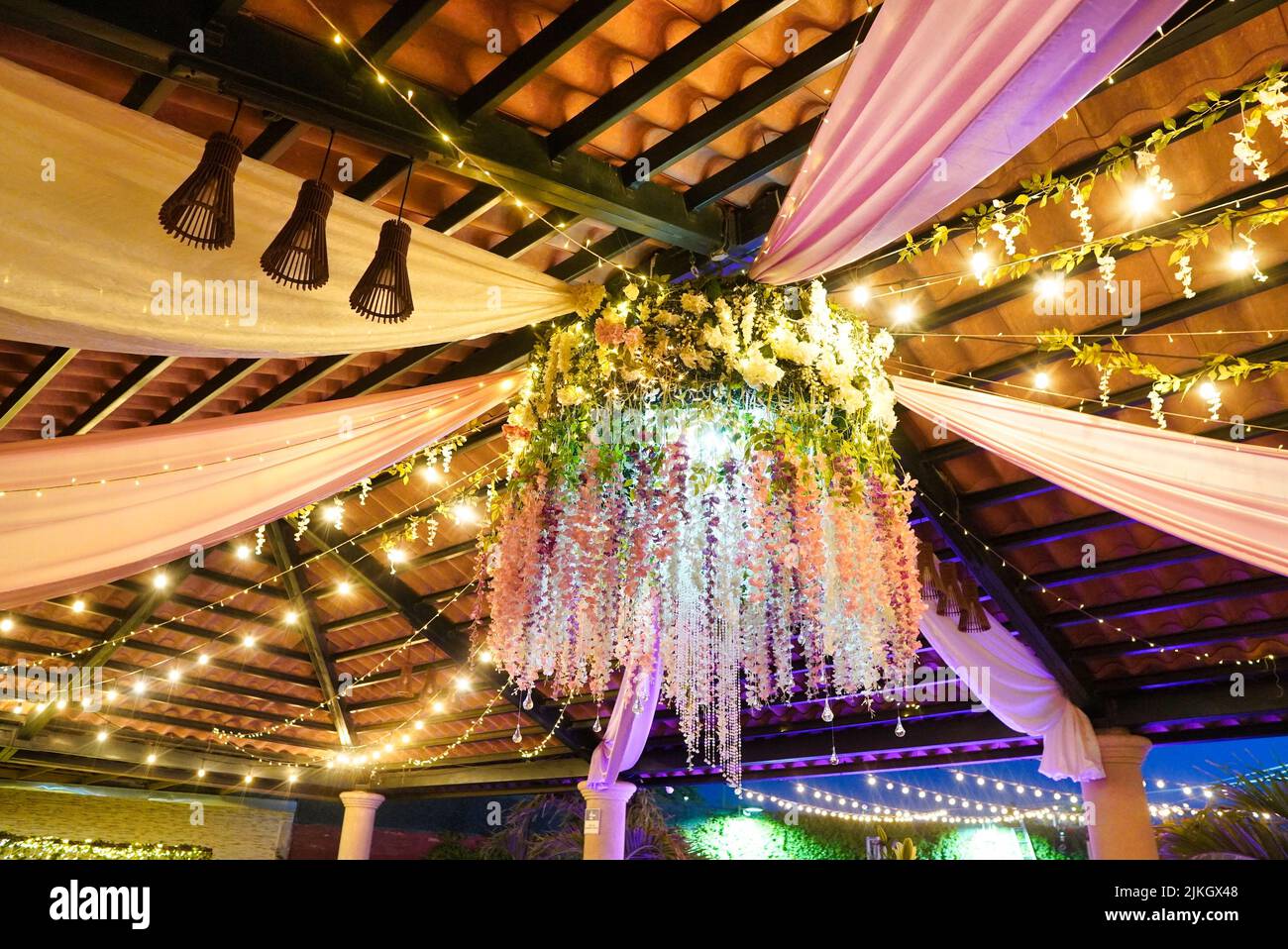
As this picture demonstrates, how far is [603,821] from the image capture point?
8234mm

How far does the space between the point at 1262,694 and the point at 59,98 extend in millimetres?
7120

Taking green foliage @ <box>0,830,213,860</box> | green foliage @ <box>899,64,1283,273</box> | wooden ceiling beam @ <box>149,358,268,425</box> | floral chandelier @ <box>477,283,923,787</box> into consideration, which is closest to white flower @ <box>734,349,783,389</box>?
floral chandelier @ <box>477,283,923,787</box>

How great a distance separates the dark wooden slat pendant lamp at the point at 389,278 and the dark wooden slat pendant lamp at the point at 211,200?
0.41m

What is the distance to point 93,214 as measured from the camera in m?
2.28

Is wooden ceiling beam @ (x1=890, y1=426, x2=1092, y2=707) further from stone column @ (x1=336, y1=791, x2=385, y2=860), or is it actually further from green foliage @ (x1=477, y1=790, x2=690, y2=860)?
stone column @ (x1=336, y1=791, x2=385, y2=860)

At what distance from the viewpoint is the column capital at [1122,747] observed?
6.28 m

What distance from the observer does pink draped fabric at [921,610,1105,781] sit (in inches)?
→ 236

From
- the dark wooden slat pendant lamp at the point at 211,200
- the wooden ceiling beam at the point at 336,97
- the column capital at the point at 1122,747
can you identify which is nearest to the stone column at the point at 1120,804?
the column capital at the point at 1122,747

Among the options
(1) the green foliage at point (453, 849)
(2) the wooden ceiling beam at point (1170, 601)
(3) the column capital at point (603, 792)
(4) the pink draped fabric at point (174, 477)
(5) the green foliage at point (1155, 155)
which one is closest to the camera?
(5) the green foliage at point (1155, 155)

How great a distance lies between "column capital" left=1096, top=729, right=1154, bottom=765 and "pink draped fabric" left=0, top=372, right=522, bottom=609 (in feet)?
17.6

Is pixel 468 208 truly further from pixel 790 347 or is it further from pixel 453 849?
pixel 453 849

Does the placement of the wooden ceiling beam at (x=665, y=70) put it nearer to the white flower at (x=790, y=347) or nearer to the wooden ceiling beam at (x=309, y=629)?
the white flower at (x=790, y=347)

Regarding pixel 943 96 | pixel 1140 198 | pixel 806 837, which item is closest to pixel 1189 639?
pixel 1140 198
